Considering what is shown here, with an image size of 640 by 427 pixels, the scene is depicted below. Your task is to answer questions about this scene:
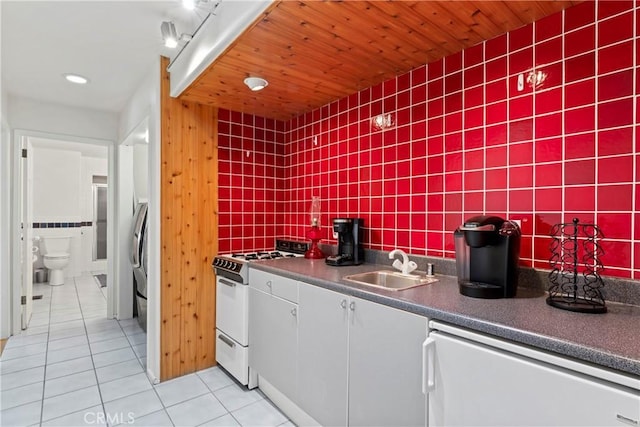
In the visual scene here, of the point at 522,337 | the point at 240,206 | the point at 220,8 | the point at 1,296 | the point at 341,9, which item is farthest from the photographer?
the point at 1,296

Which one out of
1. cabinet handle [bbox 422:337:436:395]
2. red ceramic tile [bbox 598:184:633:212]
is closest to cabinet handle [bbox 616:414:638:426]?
cabinet handle [bbox 422:337:436:395]

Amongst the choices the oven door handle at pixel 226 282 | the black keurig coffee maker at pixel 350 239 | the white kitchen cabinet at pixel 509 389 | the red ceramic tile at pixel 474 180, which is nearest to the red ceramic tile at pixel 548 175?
the red ceramic tile at pixel 474 180

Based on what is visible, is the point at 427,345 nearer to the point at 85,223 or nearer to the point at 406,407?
the point at 406,407

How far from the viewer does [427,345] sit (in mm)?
1145

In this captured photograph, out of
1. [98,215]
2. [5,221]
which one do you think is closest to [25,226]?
[5,221]

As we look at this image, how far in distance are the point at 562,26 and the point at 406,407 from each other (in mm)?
1721

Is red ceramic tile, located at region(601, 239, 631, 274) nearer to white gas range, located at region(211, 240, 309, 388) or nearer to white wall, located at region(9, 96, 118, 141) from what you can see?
white gas range, located at region(211, 240, 309, 388)

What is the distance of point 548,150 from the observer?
4.74 ft

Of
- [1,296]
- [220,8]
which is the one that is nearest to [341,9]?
[220,8]

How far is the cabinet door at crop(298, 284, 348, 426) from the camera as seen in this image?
1.57 meters

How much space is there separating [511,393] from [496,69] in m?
1.44

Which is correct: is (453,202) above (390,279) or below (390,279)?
above

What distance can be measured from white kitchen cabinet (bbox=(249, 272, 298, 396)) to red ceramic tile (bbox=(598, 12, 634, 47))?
177cm

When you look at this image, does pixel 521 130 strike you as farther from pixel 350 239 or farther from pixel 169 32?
pixel 169 32
